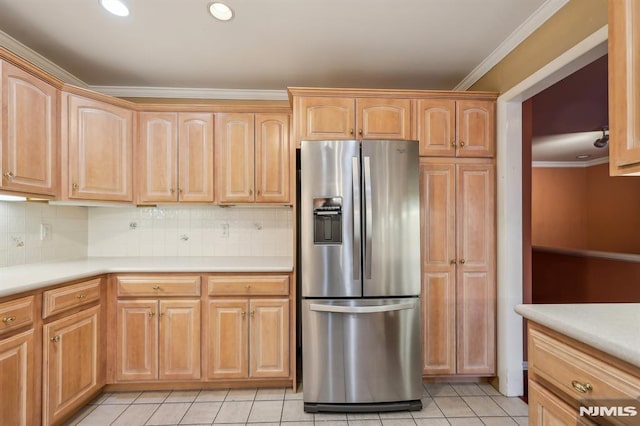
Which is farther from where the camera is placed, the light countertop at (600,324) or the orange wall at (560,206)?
the orange wall at (560,206)

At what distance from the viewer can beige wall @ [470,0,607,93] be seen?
1587 mm

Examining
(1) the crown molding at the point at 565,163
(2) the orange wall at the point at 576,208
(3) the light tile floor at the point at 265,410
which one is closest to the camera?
(3) the light tile floor at the point at 265,410

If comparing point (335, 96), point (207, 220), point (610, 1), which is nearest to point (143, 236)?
point (207, 220)

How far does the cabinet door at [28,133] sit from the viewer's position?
1.78 m

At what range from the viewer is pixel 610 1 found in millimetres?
1062

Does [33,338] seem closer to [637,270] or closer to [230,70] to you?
[230,70]

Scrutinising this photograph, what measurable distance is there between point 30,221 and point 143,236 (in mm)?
802

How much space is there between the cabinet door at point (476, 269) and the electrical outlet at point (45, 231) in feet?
10.4

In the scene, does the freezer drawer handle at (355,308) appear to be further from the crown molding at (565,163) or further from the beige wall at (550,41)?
the crown molding at (565,163)

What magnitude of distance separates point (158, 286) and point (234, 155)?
1162mm

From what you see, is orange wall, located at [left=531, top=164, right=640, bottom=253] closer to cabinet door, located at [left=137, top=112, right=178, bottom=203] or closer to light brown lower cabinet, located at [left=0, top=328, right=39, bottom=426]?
cabinet door, located at [left=137, top=112, right=178, bottom=203]

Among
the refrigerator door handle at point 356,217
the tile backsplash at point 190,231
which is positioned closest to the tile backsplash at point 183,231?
the tile backsplash at point 190,231

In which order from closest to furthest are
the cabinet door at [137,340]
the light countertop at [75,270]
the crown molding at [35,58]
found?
the light countertop at [75,270] → the crown molding at [35,58] → the cabinet door at [137,340]

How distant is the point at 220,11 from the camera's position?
6.22 feet
